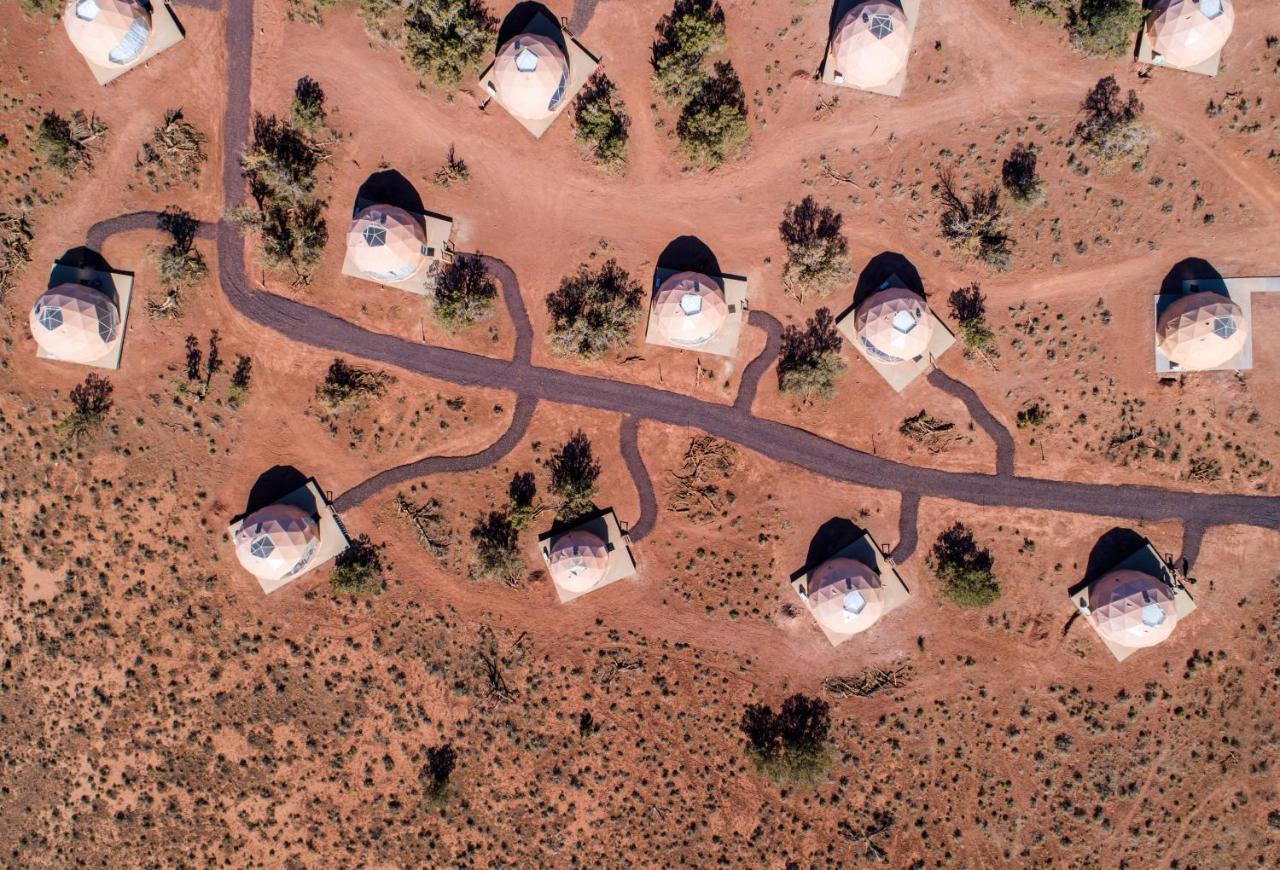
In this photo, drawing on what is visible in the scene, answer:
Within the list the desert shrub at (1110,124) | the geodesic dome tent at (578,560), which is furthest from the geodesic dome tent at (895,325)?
the geodesic dome tent at (578,560)

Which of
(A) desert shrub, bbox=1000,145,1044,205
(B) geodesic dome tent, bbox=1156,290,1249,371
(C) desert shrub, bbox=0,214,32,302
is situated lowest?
(C) desert shrub, bbox=0,214,32,302

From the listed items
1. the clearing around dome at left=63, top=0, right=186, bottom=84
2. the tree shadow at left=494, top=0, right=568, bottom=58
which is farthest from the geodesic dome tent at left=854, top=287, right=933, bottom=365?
the clearing around dome at left=63, top=0, right=186, bottom=84

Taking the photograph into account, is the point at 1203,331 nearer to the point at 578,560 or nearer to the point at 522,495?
the point at 578,560

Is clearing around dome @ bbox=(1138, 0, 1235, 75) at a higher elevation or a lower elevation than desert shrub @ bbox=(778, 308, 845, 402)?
higher

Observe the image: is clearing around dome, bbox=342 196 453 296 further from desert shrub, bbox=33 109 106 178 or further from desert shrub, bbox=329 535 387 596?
desert shrub, bbox=33 109 106 178

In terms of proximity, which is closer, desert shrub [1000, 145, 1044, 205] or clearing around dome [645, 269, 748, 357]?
clearing around dome [645, 269, 748, 357]

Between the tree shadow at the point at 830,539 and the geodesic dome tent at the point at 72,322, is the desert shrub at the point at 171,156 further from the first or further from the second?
the tree shadow at the point at 830,539

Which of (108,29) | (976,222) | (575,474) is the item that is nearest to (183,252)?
(108,29)
